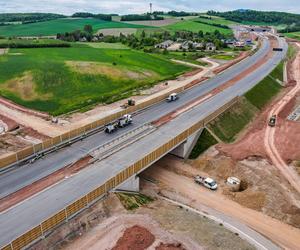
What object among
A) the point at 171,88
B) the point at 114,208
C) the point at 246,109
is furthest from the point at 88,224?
the point at 171,88

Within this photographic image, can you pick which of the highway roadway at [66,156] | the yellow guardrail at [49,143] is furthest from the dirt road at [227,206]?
the yellow guardrail at [49,143]

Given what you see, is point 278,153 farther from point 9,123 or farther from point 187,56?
point 187,56

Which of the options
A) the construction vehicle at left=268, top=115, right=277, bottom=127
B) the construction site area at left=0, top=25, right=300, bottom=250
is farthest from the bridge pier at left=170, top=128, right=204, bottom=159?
the construction vehicle at left=268, top=115, right=277, bottom=127

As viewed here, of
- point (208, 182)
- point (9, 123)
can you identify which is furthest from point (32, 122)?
point (208, 182)

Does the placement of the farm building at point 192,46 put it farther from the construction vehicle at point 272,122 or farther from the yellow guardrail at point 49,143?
the yellow guardrail at point 49,143

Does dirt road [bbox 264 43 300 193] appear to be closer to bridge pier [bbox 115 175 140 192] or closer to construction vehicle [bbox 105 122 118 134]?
bridge pier [bbox 115 175 140 192]

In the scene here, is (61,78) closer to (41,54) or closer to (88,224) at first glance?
(41,54)
